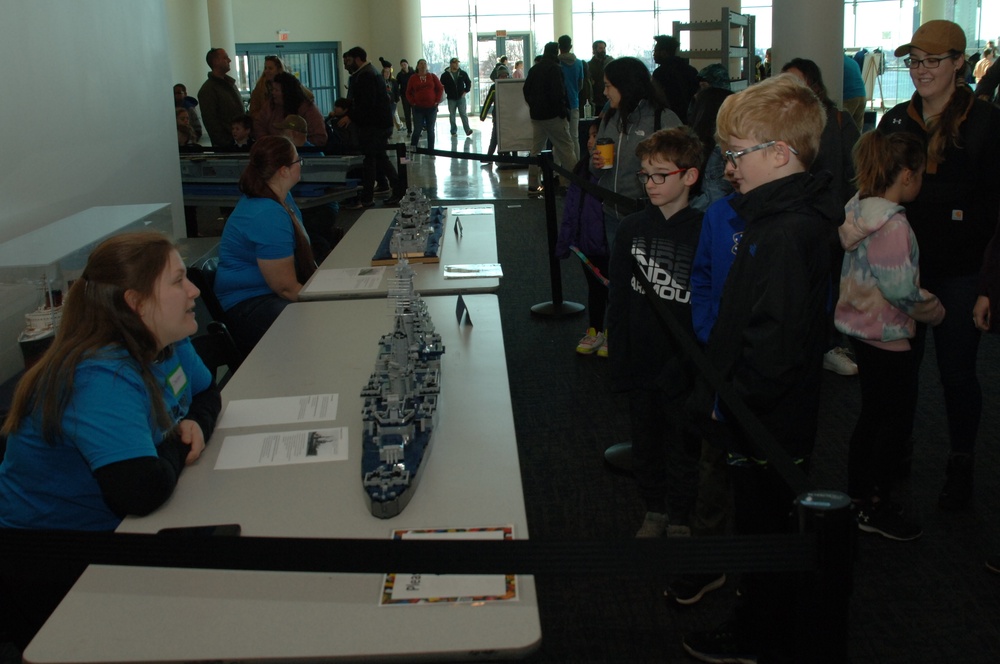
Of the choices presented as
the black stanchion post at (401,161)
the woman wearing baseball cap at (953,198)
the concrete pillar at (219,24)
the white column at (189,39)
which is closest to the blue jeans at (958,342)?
the woman wearing baseball cap at (953,198)

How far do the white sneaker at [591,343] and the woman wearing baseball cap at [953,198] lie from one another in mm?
2058

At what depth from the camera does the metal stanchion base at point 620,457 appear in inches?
129

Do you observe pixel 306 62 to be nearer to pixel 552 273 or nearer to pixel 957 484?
pixel 552 273

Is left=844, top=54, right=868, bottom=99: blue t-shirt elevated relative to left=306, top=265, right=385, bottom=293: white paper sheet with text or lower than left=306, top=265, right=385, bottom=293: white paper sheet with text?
elevated

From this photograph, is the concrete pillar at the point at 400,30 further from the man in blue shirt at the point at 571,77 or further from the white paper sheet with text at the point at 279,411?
the white paper sheet with text at the point at 279,411

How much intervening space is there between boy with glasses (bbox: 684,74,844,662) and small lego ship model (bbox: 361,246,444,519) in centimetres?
61

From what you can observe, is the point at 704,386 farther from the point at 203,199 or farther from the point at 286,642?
the point at 203,199

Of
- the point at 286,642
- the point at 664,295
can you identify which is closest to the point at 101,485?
the point at 286,642

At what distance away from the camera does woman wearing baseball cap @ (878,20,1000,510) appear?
2666mm

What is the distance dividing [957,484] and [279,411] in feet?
6.93

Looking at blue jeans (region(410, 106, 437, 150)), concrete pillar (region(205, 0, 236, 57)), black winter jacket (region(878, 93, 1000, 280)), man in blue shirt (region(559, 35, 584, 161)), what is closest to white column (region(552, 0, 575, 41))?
concrete pillar (region(205, 0, 236, 57))

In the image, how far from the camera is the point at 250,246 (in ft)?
12.2

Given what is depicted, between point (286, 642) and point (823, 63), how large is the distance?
20.9ft

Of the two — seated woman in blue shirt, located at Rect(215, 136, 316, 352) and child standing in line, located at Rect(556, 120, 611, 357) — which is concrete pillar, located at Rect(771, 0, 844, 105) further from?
seated woman in blue shirt, located at Rect(215, 136, 316, 352)
